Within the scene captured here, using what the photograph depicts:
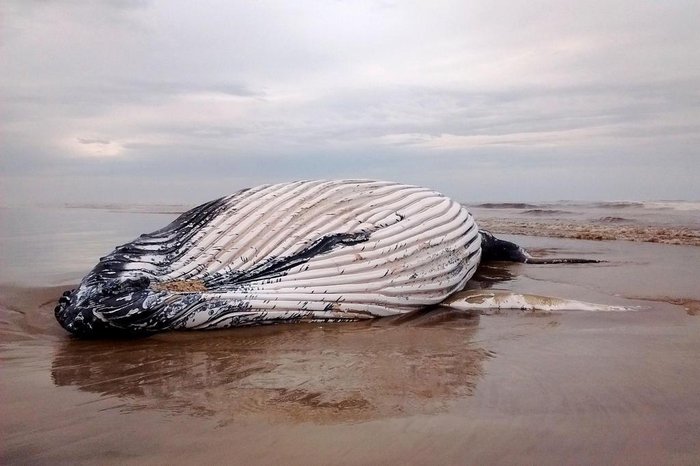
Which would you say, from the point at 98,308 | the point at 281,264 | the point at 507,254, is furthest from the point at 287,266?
the point at 507,254

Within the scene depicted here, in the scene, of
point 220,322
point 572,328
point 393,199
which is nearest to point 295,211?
point 393,199

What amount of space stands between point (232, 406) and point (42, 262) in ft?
19.5

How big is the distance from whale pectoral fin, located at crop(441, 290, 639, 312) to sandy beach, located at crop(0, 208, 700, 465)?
0.16m

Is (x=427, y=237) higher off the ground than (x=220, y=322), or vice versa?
(x=427, y=237)

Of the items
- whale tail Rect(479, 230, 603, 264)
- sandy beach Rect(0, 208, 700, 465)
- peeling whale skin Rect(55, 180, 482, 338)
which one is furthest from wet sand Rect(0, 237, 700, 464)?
whale tail Rect(479, 230, 603, 264)

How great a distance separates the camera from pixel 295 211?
5.12m

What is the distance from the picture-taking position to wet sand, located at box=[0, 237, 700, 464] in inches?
86.5

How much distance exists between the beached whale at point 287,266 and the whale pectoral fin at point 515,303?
12mm

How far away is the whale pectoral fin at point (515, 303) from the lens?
472 cm

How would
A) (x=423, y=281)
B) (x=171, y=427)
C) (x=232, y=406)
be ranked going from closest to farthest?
1. (x=171, y=427)
2. (x=232, y=406)
3. (x=423, y=281)

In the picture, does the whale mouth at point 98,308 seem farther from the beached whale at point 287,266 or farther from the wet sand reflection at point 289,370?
the wet sand reflection at point 289,370

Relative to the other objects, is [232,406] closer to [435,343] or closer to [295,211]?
[435,343]

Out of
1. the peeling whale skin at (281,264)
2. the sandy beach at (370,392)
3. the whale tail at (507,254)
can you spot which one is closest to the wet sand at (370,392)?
the sandy beach at (370,392)

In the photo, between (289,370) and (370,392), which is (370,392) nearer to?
(370,392)
